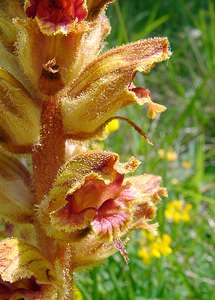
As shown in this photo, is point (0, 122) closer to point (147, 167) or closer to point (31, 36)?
point (31, 36)

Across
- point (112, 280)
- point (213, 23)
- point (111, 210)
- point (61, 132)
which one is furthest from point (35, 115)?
point (213, 23)

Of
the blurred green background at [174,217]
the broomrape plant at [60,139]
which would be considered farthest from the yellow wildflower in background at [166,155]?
the broomrape plant at [60,139]

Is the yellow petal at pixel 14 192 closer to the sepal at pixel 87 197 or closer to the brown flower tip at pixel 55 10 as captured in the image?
the sepal at pixel 87 197

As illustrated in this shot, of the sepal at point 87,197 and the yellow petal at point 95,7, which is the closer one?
the sepal at point 87,197

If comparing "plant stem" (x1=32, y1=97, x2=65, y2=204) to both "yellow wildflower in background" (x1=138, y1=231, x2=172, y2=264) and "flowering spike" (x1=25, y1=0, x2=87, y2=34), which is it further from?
"yellow wildflower in background" (x1=138, y1=231, x2=172, y2=264)

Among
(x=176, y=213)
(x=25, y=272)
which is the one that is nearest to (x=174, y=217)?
(x=176, y=213)

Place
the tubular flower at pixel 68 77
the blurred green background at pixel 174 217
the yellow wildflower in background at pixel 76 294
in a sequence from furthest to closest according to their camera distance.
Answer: the blurred green background at pixel 174 217 → the yellow wildflower in background at pixel 76 294 → the tubular flower at pixel 68 77

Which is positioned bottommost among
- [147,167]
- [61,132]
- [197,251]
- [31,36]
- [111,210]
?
[197,251]
